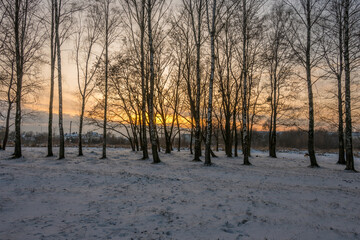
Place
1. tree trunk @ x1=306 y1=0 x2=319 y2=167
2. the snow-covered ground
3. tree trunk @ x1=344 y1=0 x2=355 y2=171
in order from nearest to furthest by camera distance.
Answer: the snow-covered ground → tree trunk @ x1=344 y1=0 x2=355 y2=171 → tree trunk @ x1=306 y1=0 x2=319 y2=167

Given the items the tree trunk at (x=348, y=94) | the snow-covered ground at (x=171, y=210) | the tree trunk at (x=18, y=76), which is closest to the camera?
the snow-covered ground at (x=171, y=210)

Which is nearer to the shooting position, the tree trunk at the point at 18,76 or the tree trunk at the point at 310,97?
the tree trunk at the point at 310,97

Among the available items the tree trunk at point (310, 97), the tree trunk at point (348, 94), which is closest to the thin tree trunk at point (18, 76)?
the tree trunk at point (310, 97)

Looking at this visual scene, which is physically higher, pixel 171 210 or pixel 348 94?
pixel 348 94

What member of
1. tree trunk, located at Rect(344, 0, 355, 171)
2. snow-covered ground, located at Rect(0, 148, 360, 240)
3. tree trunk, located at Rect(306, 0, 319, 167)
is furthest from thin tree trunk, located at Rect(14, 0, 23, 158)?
tree trunk, located at Rect(344, 0, 355, 171)

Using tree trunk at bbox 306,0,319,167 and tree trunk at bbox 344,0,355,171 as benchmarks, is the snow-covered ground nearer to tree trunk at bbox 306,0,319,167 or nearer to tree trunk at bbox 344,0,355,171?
tree trunk at bbox 344,0,355,171

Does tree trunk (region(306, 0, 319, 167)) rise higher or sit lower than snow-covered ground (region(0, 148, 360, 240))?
higher

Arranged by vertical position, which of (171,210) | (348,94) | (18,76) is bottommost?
(171,210)

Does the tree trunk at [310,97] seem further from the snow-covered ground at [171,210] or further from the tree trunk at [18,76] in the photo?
the tree trunk at [18,76]

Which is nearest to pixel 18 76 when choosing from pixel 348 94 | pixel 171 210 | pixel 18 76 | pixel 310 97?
pixel 18 76

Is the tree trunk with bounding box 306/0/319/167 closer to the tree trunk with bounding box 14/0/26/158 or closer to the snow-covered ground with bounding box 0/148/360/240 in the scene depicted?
the snow-covered ground with bounding box 0/148/360/240

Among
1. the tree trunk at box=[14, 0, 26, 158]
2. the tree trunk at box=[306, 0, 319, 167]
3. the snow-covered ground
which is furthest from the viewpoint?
the tree trunk at box=[14, 0, 26, 158]

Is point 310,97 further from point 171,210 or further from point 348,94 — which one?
point 171,210

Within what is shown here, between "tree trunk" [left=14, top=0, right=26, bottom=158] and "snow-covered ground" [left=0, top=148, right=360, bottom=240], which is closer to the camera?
"snow-covered ground" [left=0, top=148, right=360, bottom=240]
